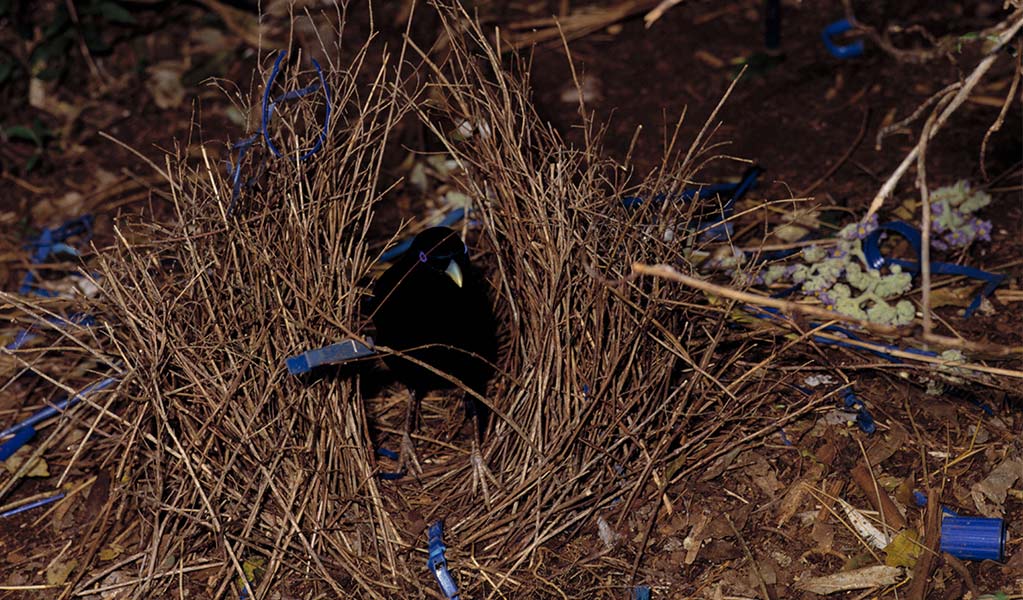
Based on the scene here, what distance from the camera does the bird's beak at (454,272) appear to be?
199 centimetres

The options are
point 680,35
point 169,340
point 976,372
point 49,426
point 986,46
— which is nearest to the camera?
point 169,340

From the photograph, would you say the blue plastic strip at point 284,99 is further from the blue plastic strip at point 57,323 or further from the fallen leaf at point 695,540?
the fallen leaf at point 695,540

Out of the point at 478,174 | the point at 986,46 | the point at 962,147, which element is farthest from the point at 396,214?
the point at 986,46

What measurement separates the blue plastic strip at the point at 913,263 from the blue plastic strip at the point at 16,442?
78.5 inches

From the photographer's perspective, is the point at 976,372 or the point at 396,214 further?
the point at 396,214

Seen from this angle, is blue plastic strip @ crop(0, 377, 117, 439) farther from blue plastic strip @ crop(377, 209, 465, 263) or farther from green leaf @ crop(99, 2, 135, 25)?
green leaf @ crop(99, 2, 135, 25)

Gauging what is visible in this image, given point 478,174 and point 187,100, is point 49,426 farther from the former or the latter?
point 187,100

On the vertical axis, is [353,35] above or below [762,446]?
above

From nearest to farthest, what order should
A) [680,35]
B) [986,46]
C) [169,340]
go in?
[169,340] → [986,46] → [680,35]

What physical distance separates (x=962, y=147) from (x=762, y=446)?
1221 millimetres

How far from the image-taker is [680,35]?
3.47m

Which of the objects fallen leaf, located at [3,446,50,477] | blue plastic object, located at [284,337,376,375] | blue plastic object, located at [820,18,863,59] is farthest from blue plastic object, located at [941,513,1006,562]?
fallen leaf, located at [3,446,50,477]

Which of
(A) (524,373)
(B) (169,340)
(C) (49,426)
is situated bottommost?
(C) (49,426)

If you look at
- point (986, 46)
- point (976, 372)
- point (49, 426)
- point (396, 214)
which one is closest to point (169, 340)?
point (49, 426)
